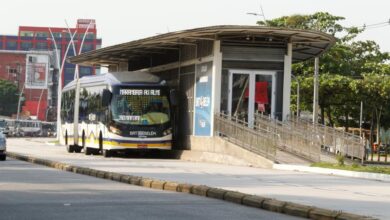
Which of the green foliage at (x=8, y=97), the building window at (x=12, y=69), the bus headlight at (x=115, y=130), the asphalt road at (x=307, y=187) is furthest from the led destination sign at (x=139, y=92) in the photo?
the building window at (x=12, y=69)

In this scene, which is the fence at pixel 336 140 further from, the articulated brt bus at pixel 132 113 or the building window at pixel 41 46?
the building window at pixel 41 46

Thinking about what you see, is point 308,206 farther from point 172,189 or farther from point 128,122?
point 128,122

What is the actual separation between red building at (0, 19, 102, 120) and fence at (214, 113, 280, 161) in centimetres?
11119

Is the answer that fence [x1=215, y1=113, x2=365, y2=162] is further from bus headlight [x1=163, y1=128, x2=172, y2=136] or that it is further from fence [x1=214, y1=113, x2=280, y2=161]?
bus headlight [x1=163, y1=128, x2=172, y2=136]

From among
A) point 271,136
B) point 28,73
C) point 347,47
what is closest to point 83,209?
point 271,136

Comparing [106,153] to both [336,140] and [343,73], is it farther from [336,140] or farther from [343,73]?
[343,73]

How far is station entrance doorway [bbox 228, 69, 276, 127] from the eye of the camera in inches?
1316

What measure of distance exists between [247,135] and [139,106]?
23.9 ft

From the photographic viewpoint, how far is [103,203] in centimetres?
1437

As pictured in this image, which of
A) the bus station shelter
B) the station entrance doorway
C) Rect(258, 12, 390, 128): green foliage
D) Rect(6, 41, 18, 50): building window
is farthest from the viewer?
Rect(6, 41, 18, 50): building window

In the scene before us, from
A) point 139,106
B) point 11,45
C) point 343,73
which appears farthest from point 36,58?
point 139,106

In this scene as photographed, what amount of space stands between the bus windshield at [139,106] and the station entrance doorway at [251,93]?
3812 mm

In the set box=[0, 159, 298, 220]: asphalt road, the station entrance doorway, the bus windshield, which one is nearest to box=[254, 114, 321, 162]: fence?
the station entrance doorway

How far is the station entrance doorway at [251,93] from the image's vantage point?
33.4m
